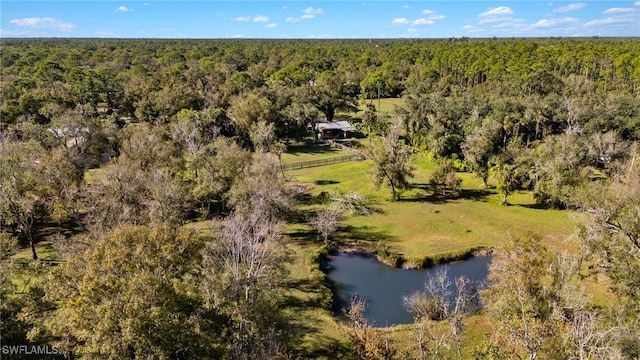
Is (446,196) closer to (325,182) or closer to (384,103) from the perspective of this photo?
(325,182)

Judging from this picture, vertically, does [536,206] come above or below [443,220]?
above

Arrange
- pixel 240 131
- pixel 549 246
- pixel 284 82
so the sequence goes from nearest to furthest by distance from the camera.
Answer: pixel 549 246 → pixel 240 131 → pixel 284 82

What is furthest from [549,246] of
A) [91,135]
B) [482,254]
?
[91,135]

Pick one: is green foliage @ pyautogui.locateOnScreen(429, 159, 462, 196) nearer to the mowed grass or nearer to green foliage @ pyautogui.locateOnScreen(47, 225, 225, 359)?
the mowed grass

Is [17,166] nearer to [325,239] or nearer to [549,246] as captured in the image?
[325,239]

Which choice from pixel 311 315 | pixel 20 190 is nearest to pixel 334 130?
pixel 20 190

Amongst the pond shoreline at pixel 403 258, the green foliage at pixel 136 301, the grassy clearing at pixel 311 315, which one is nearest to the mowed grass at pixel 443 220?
the pond shoreline at pixel 403 258

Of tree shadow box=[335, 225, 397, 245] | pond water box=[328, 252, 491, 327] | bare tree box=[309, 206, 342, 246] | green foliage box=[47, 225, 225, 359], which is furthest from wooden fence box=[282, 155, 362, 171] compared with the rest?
green foliage box=[47, 225, 225, 359]
